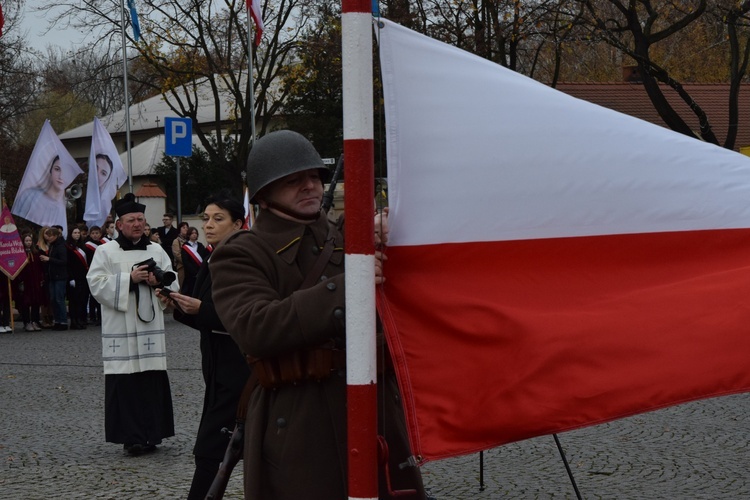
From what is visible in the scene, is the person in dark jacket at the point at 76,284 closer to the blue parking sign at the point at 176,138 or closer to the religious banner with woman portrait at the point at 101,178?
the religious banner with woman portrait at the point at 101,178

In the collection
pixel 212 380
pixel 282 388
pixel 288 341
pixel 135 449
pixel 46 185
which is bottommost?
pixel 135 449

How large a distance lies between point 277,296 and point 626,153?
1.09 m

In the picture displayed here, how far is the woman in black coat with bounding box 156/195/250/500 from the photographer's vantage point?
5566 millimetres

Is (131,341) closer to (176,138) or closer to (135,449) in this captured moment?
(135,449)

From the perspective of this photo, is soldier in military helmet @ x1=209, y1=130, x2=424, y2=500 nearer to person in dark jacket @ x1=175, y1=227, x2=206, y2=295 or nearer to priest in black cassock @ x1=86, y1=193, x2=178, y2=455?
priest in black cassock @ x1=86, y1=193, x2=178, y2=455

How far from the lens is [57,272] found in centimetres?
2053

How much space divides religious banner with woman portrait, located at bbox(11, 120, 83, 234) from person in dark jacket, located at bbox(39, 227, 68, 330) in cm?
92

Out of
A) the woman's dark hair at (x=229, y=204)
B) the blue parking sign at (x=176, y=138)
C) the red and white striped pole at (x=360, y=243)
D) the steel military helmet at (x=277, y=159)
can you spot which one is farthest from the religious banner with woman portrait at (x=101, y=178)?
the red and white striped pole at (x=360, y=243)

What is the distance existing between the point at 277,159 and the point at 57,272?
1784 centimetres

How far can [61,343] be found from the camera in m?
18.0

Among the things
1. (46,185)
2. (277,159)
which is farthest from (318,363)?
(46,185)

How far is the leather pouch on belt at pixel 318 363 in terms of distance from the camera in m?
3.38

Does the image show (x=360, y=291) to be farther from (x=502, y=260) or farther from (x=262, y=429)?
(x=262, y=429)

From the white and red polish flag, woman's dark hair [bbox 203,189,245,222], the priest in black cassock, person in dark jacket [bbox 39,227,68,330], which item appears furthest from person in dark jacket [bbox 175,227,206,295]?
the white and red polish flag
